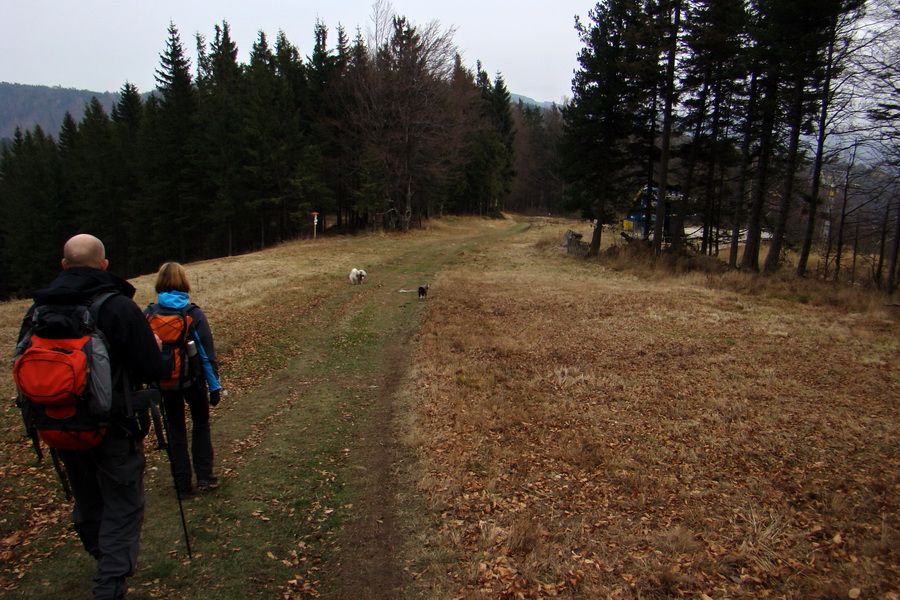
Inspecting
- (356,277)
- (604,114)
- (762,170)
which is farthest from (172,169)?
(762,170)

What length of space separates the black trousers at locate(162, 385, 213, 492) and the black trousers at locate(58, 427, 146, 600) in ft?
3.78

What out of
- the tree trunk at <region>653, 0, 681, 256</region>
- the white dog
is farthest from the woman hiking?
the tree trunk at <region>653, 0, 681, 256</region>

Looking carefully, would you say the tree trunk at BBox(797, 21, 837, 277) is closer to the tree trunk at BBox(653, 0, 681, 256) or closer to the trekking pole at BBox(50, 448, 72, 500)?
the tree trunk at BBox(653, 0, 681, 256)

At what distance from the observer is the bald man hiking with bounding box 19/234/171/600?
10.1ft

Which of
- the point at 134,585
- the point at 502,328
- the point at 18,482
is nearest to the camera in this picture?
the point at 134,585

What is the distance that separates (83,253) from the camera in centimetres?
311

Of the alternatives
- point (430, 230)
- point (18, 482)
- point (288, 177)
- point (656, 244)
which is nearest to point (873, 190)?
point (656, 244)

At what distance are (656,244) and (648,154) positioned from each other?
4.77m

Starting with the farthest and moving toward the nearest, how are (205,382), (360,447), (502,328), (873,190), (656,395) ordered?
1. (873,190)
2. (502,328)
3. (656,395)
4. (360,447)
5. (205,382)

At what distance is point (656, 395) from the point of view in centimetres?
802

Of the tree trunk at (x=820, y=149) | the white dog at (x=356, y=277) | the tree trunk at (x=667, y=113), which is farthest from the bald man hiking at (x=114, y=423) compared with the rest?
the tree trunk at (x=667, y=113)

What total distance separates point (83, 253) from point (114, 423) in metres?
1.10

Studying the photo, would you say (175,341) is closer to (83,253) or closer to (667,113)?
(83,253)

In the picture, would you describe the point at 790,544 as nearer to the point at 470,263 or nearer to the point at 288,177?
the point at 470,263
